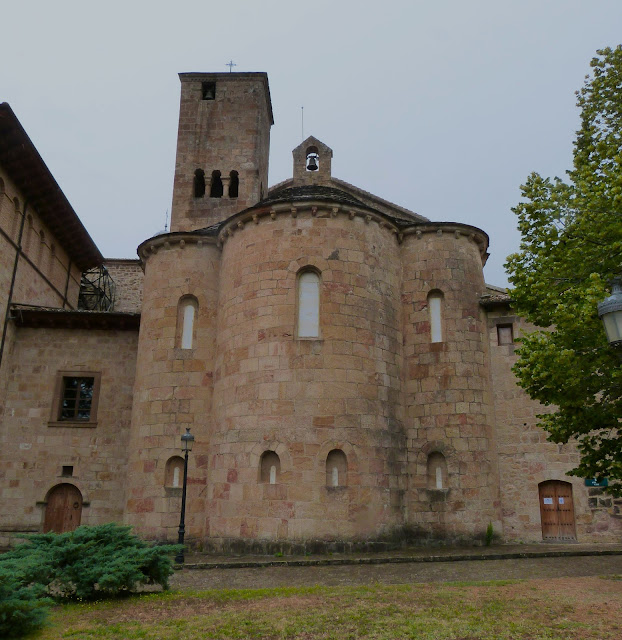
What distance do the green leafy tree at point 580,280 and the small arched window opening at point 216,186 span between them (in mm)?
20172

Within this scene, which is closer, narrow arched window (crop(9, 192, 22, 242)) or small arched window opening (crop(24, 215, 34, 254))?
narrow arched window (crop(9, 192, 22, 242))

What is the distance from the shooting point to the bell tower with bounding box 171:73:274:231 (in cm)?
3022

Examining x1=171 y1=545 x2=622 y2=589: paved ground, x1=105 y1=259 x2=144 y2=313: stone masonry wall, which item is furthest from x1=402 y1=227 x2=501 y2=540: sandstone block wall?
x1=105 y1=259 x2=144 y2=313: stone masonry wall

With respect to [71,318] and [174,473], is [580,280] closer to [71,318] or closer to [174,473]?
[174,473]

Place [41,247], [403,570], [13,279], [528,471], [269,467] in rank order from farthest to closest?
[41,247]
[13,279]
[528,471]
[269,467]
[403,570]

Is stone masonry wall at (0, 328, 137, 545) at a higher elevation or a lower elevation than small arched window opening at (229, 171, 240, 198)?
lower

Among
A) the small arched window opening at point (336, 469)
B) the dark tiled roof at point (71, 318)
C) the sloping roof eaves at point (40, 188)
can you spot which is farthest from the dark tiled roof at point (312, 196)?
the sloping roof eaves at point (40, 188)

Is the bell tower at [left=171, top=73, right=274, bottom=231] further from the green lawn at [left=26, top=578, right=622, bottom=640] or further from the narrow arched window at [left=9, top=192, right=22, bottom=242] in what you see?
the green lawn at [left=26, top=578, right=622, bottom=640]

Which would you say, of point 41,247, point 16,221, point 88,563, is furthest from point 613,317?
point 41,247

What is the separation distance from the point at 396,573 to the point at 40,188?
757 inches

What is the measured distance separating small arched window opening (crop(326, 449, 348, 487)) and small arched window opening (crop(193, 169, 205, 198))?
17.4 meters

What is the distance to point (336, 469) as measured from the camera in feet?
56.7

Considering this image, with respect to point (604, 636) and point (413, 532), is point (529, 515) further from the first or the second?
point (604, 636)

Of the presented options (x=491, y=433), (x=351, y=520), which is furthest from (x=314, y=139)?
(x=351, y=520)
